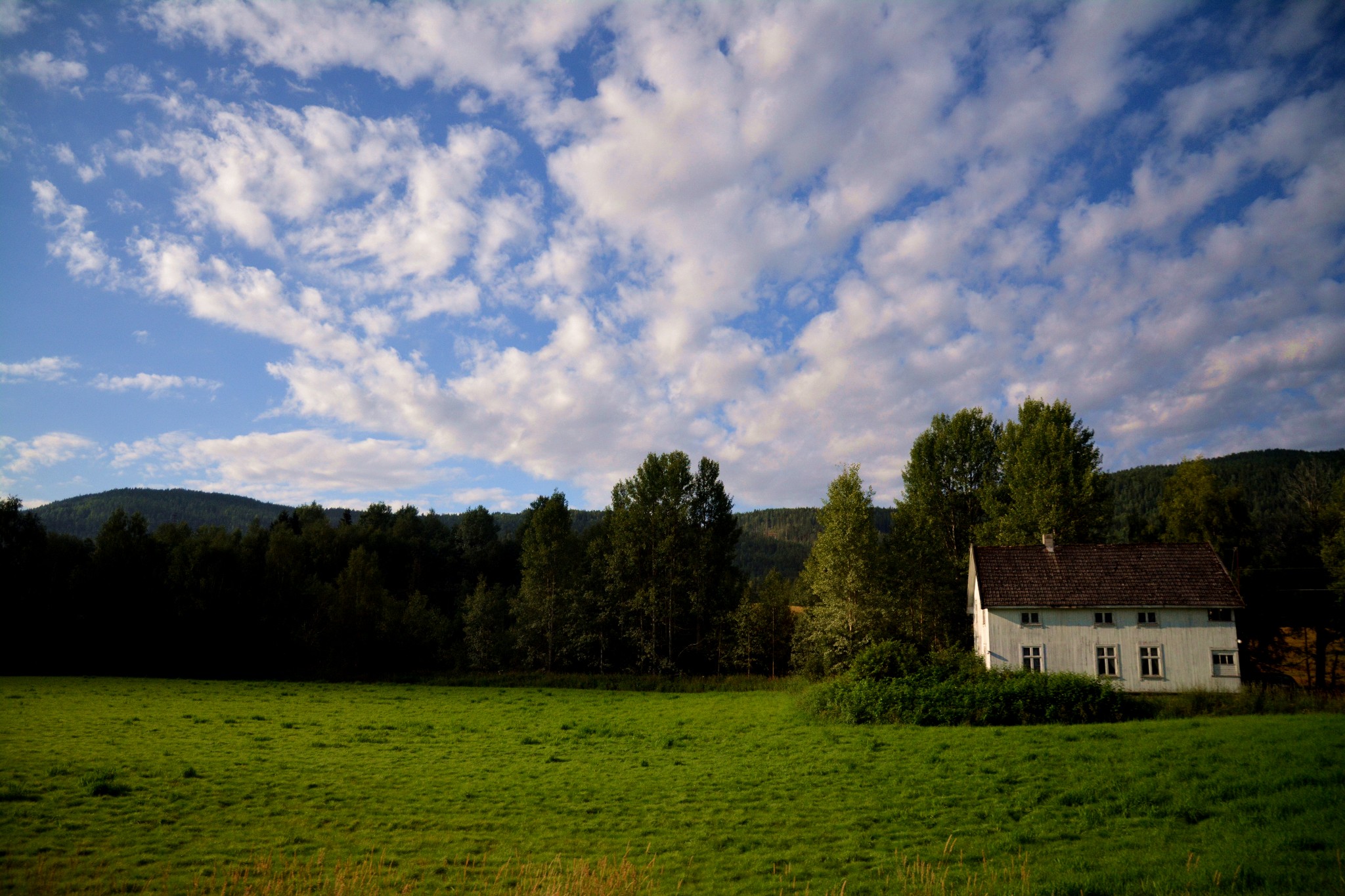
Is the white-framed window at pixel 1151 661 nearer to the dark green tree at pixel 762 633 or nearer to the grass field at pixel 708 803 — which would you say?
the grass field at pixel 708 803

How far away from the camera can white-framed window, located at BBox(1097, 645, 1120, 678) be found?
35.5 m

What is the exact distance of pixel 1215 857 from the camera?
10250 mm

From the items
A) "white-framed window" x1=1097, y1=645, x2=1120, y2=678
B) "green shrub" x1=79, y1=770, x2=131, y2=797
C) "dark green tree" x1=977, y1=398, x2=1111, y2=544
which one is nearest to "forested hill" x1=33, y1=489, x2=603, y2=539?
"dark green tree" x1=977, y1=398, x2=1111, y2=544

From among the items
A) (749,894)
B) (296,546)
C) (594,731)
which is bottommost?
(594,731)

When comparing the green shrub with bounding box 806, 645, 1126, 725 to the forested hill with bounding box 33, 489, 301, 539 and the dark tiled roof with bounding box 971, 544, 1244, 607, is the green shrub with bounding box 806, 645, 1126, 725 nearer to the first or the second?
the dark tiled roof with bounding box 971, 544, 1244, 607

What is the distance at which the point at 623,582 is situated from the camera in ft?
181

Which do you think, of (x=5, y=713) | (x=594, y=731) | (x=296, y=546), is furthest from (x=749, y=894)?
(x=296, y=546)

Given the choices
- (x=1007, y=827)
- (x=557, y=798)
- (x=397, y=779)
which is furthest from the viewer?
(x=397, y=779)

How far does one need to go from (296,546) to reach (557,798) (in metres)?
61.6

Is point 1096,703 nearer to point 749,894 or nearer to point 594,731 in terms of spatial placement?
point 594,731

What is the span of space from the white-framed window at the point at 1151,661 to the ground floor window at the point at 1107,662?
125 cm

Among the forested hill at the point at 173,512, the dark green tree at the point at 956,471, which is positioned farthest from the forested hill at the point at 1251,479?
the forested hill at the point at 173,512

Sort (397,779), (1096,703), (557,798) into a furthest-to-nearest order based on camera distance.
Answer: (1096,703), (397,779), (557,798)

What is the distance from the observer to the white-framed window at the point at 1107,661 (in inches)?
1399
